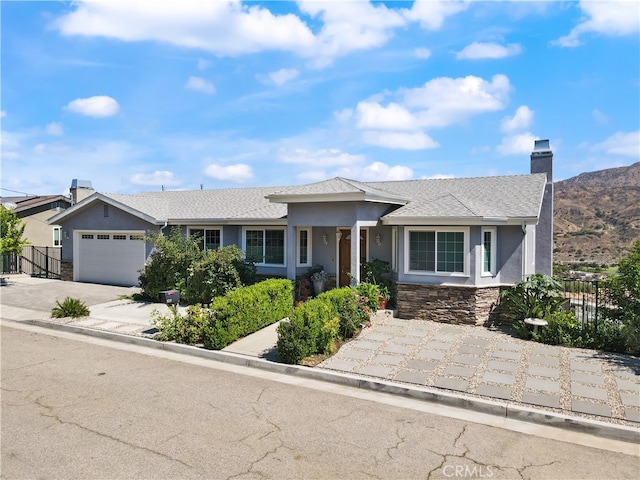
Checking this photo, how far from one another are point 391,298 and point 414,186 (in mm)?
5573

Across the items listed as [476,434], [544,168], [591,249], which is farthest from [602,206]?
[476,434]

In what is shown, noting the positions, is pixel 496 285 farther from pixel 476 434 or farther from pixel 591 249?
pixel 591 249

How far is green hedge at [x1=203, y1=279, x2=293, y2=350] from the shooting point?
10289 mm

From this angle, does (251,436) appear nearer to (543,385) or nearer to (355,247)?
(543,385)

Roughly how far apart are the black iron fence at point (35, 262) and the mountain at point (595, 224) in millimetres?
37460

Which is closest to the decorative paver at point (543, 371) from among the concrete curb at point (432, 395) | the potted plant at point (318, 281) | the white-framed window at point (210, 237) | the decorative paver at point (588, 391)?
the decorative paver at point (588, 391)

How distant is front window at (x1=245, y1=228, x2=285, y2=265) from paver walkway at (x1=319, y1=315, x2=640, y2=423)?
19.3 feet

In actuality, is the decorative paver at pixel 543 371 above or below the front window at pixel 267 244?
below

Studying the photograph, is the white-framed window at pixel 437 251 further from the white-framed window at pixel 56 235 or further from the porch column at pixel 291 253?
the white-framed window at pixel 56 235

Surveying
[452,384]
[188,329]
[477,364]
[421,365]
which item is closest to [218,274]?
[188,329]

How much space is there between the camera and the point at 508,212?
44.2ft

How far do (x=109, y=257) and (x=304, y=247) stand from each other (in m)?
9.88

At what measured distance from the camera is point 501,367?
29.4ft

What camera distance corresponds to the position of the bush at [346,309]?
35.4 ft
